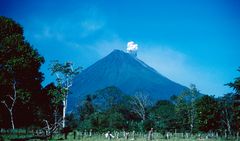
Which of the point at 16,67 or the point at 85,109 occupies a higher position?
the point at 16,67

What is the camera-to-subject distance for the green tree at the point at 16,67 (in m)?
44.6

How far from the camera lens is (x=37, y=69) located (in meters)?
49.2

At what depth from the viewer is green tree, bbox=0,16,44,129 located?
44625 millimetres

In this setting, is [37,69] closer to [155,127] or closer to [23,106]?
[23,106]

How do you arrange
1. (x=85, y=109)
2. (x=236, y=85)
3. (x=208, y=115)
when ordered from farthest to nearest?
(x=85, y=109) < (x=208, y=115) < (x=236, y=85)

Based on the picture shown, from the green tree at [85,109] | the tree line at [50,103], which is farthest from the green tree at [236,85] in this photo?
the green tree at [85,109]

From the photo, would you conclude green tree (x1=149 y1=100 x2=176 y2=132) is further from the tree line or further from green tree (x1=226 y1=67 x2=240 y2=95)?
green tree (x1=226 y1=67 x2=240 y2=95)

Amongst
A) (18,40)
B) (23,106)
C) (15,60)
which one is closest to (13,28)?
(18,40)

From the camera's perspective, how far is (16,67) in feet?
147

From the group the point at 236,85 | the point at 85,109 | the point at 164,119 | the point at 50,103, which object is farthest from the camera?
the point at 85,109

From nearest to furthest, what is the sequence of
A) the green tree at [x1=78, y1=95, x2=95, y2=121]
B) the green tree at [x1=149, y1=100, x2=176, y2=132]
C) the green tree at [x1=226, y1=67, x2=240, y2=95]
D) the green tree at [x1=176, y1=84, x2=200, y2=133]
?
the green tree at [x1=226, y1=67, x2=240, y2=95] → the green tree at [x1=149, y1=100, x2=176, y2=132] → the green tree at [x1=176, y1=84, x2=200, y2=133] → the green tree at [x1=78, y1=95, x2=95, y2=121]

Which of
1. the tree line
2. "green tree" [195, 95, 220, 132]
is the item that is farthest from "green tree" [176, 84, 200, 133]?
"green tree" [195, 95, 220, 132]

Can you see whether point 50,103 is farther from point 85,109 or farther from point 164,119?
point 85,109

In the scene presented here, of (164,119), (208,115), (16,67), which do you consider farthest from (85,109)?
(16,67)
